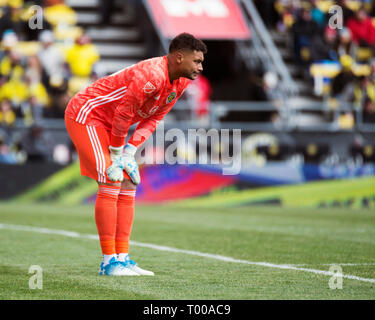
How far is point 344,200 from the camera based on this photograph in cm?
1747

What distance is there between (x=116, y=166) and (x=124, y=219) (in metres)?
0.52

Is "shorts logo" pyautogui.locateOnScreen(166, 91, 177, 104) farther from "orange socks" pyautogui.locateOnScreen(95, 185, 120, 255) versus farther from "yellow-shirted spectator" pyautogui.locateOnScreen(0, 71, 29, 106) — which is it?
"yellow-shirted spectator" pyautogui.locateOnScreen(0, 71, 29, 106)

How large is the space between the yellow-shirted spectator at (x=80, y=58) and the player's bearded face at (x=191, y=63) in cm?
1449

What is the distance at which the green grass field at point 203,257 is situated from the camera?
Answer: 5941 millimetres

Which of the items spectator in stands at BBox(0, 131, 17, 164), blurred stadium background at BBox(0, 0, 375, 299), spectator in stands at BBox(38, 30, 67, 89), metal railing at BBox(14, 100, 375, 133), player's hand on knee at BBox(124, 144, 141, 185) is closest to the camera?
player's hand on knee at BBox(124, 144, 141, 185)

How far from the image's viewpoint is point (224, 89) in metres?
23.7

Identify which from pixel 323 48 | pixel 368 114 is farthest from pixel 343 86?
pixel 323 48

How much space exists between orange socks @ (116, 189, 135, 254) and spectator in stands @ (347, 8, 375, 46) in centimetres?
1875

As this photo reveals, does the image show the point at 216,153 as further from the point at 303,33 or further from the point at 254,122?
the point at 303,33

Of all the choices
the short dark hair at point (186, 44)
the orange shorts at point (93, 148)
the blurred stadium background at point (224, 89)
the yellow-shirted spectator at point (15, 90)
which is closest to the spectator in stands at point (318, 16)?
the blurred stadium background at point (224, 89)

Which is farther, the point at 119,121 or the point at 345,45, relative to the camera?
the point at 345,45

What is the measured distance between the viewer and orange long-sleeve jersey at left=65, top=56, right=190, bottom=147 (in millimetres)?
6590

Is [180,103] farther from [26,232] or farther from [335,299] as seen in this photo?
[335,299]

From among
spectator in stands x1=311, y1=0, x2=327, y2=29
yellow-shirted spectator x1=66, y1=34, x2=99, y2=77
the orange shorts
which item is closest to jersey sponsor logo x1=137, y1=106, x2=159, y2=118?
the orange shorts
